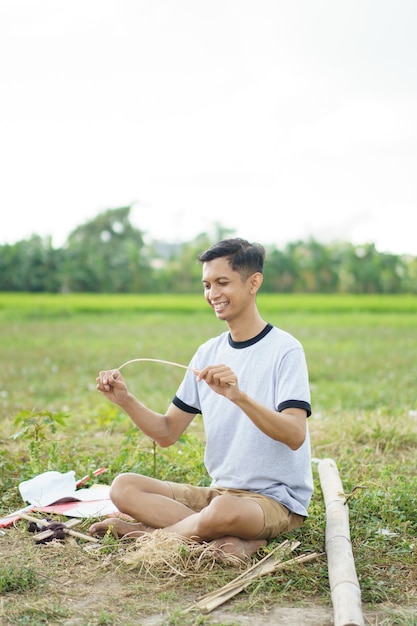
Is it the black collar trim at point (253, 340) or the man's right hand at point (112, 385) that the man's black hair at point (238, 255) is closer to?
the black collar trim at point (253, 340)

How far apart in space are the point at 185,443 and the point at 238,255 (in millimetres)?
1595

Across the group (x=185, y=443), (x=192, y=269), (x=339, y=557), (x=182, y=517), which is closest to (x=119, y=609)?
(x=182, y=517)

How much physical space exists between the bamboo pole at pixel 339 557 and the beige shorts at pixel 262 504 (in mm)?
173

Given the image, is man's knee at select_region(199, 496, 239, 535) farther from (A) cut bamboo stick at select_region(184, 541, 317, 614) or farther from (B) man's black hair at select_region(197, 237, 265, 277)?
(B) man's black hair at select_region(197, 237, 265, 277)

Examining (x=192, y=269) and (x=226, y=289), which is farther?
(x=192, y=269)

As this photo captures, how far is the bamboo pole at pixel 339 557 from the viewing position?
258 cm

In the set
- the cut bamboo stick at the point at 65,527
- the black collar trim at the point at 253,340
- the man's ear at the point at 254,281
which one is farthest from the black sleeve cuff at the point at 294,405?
the cut bamboo stick at the point at 65,527

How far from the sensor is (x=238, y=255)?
11.2 ft

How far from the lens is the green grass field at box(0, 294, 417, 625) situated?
9.77 feet

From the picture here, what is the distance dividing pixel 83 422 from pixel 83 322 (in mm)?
11498

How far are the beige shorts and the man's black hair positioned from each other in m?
0.92

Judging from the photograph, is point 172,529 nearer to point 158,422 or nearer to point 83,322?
point 158,422

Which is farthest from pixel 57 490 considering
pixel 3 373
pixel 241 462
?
pixel 3 373

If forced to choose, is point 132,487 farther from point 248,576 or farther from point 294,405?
point 294,405
